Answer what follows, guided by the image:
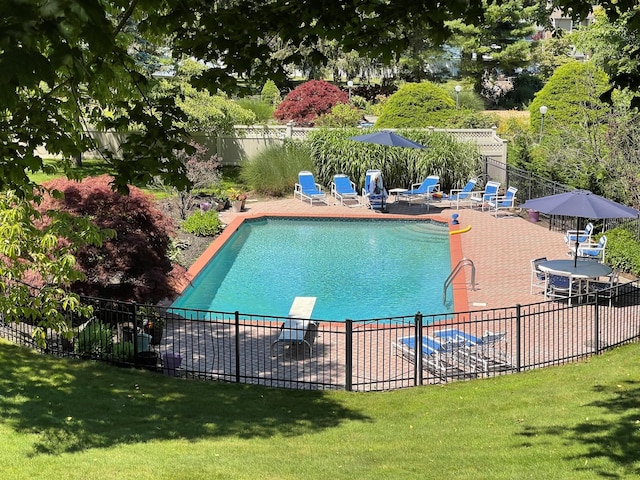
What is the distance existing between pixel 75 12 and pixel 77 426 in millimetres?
6814

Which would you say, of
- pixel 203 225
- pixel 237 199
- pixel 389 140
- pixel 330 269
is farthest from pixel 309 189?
pixel 330 269

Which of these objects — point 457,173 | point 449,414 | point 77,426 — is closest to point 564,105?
point 457,173

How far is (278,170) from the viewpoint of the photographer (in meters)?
28.6

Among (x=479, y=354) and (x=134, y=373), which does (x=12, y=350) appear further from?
(x=479, y=354)

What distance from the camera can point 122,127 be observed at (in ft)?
22.5

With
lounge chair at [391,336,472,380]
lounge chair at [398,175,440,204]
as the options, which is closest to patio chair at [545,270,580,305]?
lounge chair at [391,336,472,380]

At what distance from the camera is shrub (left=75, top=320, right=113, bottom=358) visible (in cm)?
1241

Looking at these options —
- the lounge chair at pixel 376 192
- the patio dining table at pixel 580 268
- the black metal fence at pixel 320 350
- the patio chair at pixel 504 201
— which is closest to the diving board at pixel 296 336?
the black metal fence at pixel 320 350

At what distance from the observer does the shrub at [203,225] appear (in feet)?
75.5

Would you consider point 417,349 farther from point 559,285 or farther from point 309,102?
point 309,102

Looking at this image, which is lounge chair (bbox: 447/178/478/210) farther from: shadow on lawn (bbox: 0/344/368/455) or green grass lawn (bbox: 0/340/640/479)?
shadow on lawn (bbox: 0/344/368/455)

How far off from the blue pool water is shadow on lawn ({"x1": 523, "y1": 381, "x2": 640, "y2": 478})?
6.64m

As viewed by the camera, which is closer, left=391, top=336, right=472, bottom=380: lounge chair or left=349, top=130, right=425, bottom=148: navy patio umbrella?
left=391, top=336, right=472, bottom=380: lounge chair

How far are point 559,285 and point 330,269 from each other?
5826 millimetres
